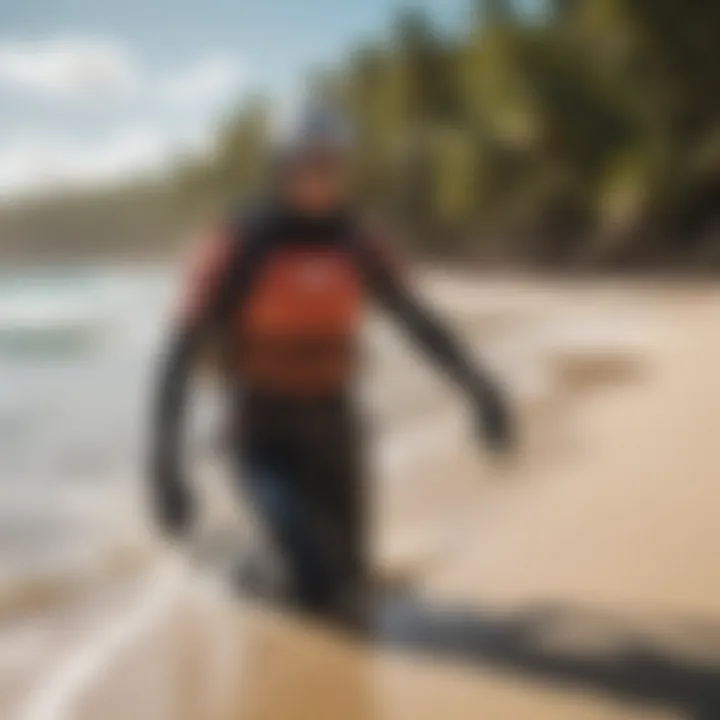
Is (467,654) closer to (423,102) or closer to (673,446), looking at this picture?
(673,446)

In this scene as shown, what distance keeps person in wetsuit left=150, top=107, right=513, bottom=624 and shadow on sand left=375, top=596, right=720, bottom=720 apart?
0.15 ft

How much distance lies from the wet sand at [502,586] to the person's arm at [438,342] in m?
0.02

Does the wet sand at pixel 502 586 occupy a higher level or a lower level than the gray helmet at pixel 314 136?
lower

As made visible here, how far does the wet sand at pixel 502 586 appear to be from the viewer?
2.18 ft

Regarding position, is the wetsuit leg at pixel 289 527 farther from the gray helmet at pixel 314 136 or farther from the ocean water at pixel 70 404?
the gray helmet at pixel 314 136

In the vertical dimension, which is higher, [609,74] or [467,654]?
[609,74]

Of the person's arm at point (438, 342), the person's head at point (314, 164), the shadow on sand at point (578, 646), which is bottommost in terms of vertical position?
the shadow on sand at point (578, 646)

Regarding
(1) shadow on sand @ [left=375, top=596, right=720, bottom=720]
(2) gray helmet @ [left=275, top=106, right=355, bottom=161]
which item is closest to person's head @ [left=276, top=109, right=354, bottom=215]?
(2) gray helmet @ [left=275, top=106, right=355, bottom=161]

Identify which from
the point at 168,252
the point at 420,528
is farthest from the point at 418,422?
the point at 168,252

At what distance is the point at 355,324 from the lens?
2.38 feet

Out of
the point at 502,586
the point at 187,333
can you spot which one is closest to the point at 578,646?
the point at 502,586

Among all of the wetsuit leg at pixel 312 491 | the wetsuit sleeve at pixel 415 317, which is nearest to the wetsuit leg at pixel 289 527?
the wetsuit leg at pixel 312 491

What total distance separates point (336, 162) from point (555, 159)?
0.67ft

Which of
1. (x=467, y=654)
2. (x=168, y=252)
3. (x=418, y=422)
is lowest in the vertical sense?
(x=467, y=654)
